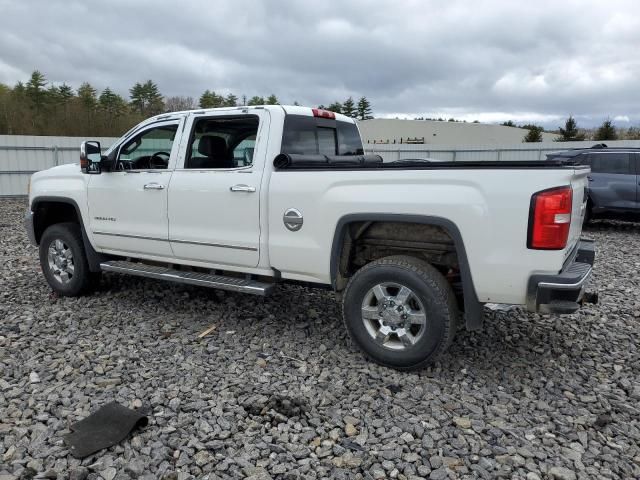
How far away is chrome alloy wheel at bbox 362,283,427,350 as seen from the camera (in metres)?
3.67

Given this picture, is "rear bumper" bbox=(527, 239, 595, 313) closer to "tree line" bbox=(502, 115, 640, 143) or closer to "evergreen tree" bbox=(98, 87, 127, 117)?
"tree line" bbox=(502, 115, 640, 143)

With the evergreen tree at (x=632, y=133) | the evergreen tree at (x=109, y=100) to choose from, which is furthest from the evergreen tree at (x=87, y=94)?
the evergreen tree at (x=632, y=133)

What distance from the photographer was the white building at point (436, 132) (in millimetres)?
54406

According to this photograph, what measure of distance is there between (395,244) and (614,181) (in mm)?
8522

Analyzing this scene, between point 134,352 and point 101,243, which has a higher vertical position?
point 101,243

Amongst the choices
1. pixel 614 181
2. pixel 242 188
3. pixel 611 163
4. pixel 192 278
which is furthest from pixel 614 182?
pixel 192 278

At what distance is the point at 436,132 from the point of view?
5556 centimetres

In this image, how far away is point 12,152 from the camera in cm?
1709

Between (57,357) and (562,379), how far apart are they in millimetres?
3940

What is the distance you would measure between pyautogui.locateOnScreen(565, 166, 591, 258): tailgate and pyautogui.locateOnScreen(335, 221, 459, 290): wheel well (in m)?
0.80

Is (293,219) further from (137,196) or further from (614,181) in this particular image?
(614,181)

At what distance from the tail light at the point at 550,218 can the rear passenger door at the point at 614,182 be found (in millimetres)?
8369

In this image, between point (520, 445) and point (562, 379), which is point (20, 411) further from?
point (562, 379)

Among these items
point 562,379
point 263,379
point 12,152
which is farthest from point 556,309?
point 12,152
